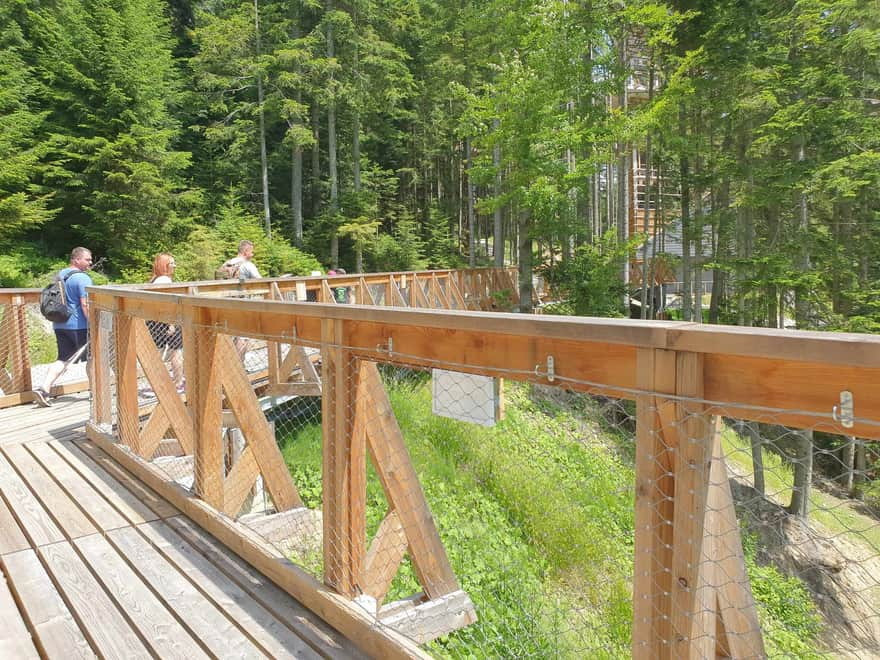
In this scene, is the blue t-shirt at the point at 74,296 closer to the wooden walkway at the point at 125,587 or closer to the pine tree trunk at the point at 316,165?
the wooden walkway at the point at 125,587

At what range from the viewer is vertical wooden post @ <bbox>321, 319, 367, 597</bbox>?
7.25 feet

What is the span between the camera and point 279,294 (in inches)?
288

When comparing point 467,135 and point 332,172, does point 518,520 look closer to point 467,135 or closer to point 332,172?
point 467,135

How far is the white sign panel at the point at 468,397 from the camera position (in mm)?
1823

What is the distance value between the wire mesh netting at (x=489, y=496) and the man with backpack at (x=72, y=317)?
2.37 feet

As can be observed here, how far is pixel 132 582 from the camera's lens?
2596mm

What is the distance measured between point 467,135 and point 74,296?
38.5 feet

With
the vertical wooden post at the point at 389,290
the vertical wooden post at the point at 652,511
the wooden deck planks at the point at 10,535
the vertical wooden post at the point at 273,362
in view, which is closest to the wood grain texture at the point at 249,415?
the wooden deck planks at the point at 10,535

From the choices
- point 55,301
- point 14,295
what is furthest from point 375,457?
point 14,295

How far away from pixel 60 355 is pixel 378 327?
17.9 feet

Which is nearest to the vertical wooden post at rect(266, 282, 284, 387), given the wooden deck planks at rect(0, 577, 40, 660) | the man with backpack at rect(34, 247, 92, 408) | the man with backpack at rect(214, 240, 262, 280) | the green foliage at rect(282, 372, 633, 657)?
the green foliage at rect(282, 372, 633, 657)

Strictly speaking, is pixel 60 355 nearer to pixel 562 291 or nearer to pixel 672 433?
pixel 672 433

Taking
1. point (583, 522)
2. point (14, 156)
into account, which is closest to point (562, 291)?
point (583, 522)

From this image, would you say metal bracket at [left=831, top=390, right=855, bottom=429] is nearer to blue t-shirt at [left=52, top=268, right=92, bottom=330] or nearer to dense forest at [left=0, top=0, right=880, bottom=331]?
blue t-shirt at [left=52, top=268, right=92, bottom=330]
